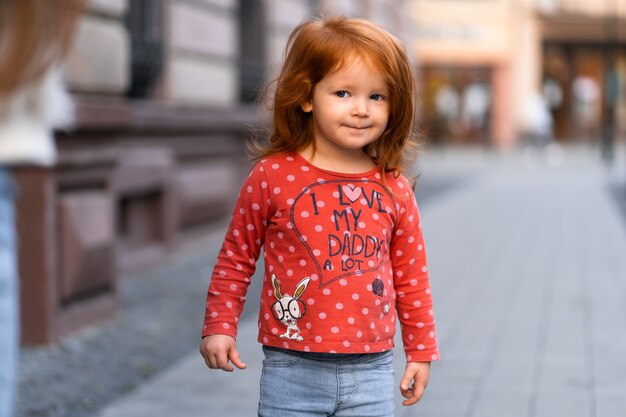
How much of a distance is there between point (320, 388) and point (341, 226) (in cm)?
43

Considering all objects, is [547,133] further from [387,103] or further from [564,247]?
[387,103]

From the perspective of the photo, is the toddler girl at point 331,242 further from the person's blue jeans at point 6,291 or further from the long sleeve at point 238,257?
the person's blue jeans at point 6,291

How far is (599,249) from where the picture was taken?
36.5 feet

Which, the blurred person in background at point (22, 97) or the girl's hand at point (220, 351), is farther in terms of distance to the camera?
the girl's hand at point (220, 351)

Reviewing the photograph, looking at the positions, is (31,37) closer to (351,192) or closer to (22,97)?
(22,97)

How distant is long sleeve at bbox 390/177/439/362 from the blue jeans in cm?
16

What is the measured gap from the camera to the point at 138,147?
9.27 metres

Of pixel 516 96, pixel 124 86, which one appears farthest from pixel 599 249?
pixel 516 96

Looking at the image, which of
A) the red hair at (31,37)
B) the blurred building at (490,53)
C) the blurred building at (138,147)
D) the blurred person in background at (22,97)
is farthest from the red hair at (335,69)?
the blurred building at (490,53)

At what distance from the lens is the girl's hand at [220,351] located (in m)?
3.07

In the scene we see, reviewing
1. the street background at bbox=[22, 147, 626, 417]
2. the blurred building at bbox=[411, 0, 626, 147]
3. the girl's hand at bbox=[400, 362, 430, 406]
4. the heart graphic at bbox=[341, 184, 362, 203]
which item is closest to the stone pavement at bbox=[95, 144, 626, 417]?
the street background at bbox=[22, 147, 626, 417]

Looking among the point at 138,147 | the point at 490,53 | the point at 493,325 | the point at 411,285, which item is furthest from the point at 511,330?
the point at 490,53

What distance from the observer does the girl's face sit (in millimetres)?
3029

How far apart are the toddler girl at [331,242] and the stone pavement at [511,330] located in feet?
6.33
